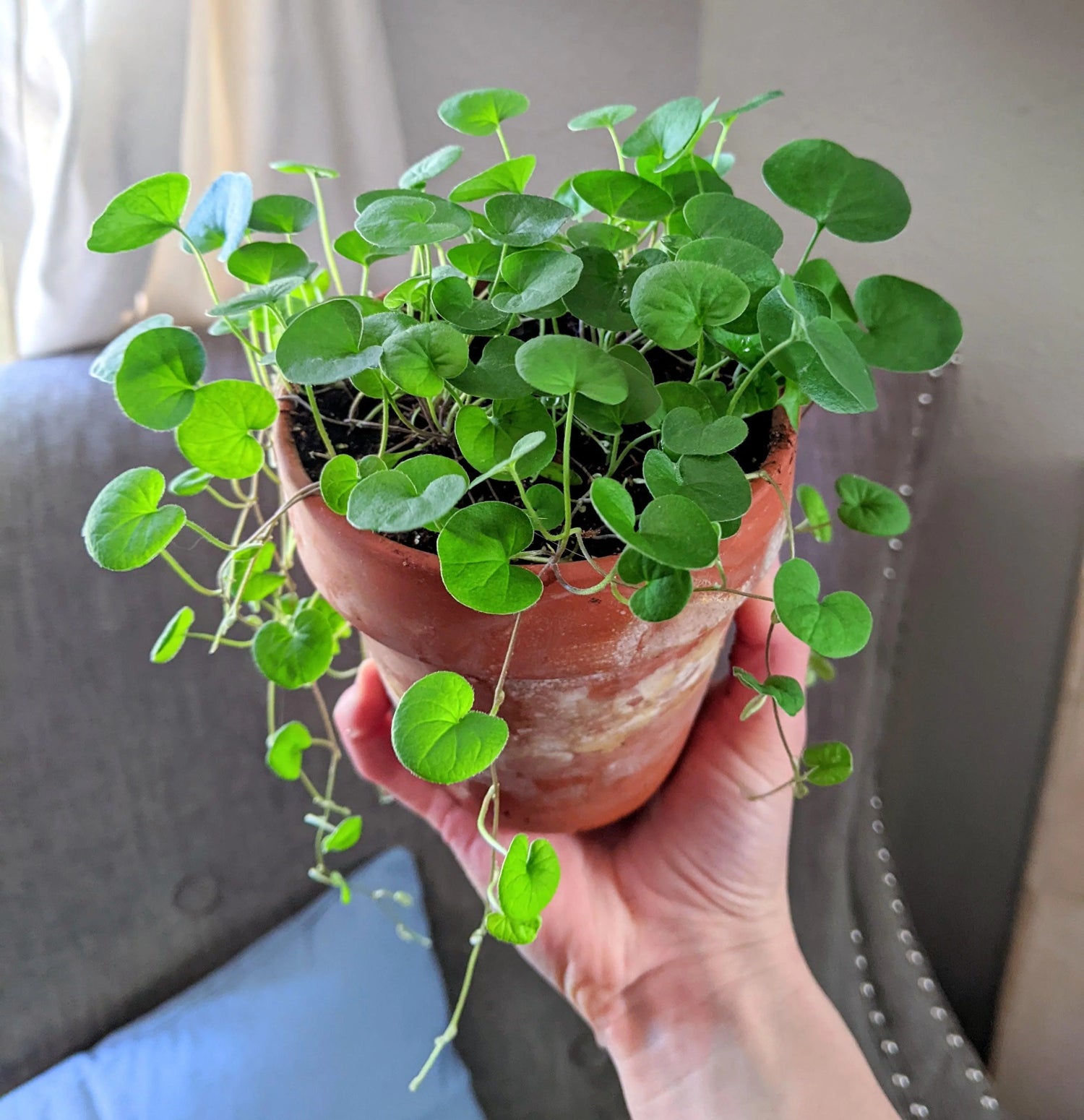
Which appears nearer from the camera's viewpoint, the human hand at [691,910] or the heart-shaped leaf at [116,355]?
the heart-shaped leaf at [116,355]

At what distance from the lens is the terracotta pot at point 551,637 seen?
0.43 m

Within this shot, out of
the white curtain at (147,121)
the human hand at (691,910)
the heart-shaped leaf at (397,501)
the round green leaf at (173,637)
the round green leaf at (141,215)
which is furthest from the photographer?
the white curtain at (147,121)

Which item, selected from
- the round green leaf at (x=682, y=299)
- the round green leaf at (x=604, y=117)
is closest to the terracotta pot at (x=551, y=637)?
the round green leaf at (x=682, y=299)

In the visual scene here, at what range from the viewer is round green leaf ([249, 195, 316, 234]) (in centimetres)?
50

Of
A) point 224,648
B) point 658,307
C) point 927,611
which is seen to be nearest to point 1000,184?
point 927,611

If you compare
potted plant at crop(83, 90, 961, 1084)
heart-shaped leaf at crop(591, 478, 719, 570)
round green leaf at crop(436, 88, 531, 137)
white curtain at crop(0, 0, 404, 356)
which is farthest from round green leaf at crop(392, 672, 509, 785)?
white curtain at crop(0, 0, 404, 356)

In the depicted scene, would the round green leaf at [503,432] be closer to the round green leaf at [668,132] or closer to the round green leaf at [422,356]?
the round green leaf at [422,356]

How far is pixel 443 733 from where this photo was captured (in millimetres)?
382

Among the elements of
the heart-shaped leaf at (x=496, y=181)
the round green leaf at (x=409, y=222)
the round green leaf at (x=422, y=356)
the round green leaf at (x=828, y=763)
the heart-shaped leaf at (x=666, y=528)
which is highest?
the heart-shaped leaf at (x=496, y=181)

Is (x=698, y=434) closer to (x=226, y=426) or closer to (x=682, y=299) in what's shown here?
(x=682, y=299)

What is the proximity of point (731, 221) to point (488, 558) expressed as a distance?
212 millimetres

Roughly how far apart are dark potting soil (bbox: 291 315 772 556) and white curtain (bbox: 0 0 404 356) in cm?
56

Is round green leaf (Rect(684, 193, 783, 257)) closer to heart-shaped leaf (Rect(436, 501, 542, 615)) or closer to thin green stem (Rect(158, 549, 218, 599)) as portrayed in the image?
heart-shaped leaf (Rect(436, 501, 542, 615))

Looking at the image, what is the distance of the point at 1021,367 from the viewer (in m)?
1.00
